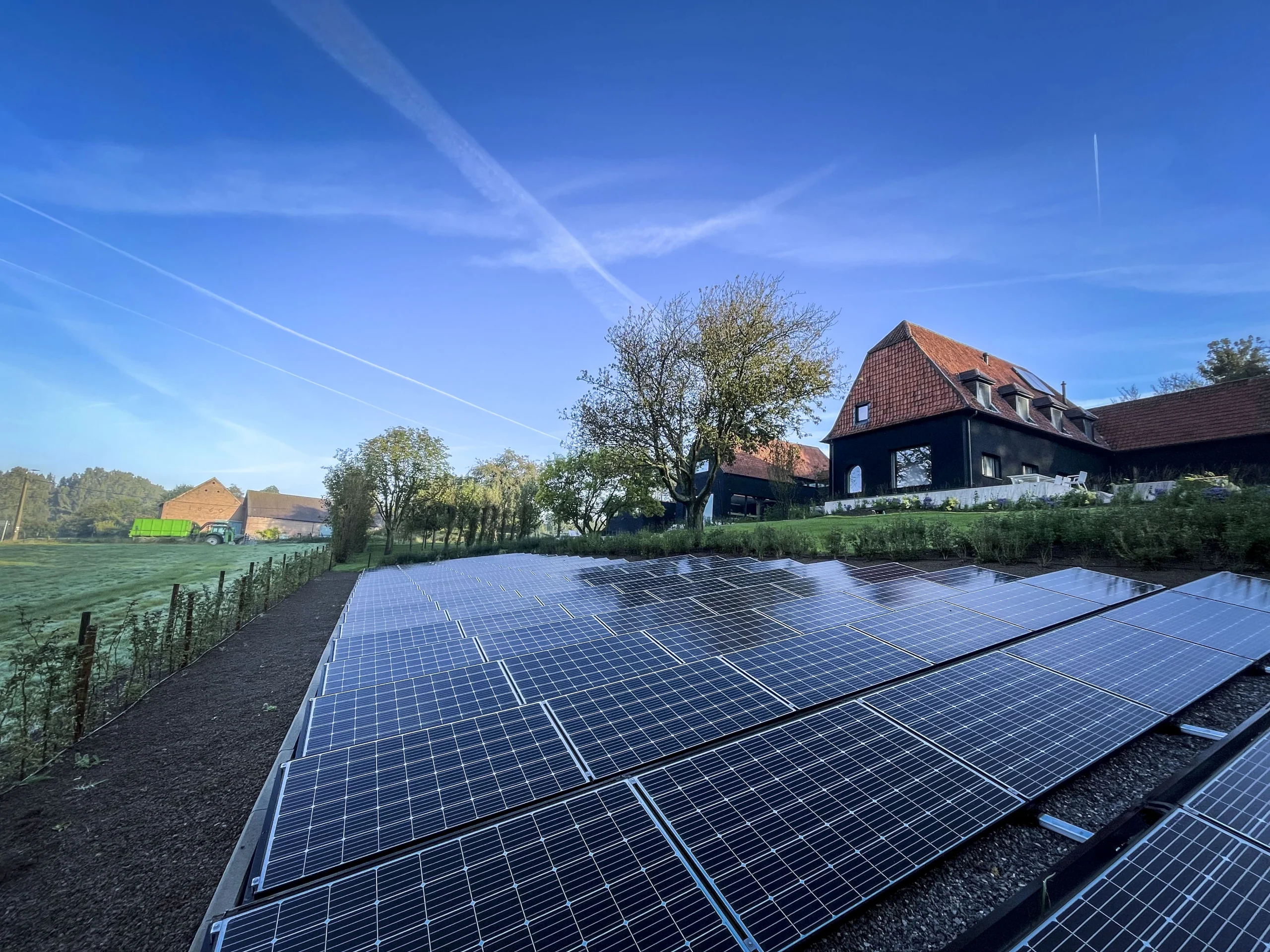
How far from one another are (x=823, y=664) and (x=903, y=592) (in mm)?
2825

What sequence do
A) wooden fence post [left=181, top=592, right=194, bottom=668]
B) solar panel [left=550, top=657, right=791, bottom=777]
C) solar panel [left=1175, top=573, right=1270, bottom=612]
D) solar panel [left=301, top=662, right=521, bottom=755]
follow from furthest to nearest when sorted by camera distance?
wooden fence post [left=181, top=592, right=194, bottom=668]
solar panel [left=1175, top=573, right=1270, bottom=612]
solar panel [left=301, top=662, right=521, bottom=755]
solar panel [left=550, top=657, right=791, bottom=777]

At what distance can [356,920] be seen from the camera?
204cm

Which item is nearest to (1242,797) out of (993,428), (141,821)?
(141,821)

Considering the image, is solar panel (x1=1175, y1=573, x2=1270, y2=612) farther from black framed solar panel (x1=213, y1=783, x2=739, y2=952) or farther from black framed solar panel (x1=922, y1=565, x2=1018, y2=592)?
black framed solar panel (x1=213, y1=783, x2=739, y2=952)

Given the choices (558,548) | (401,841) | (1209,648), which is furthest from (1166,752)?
(558,548)

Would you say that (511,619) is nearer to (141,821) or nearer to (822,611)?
(141,821)

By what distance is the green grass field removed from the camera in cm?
1139

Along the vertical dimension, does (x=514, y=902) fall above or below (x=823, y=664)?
below

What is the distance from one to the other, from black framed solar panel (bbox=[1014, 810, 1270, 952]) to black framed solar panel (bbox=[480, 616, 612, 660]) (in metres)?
4.00

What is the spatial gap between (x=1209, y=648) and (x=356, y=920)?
6.81 m

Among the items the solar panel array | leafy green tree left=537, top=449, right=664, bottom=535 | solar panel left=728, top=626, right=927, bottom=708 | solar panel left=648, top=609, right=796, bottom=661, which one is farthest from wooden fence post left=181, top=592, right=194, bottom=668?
leafy green tree left=537, top=449, right=664, bottom=535

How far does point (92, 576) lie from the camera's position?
1706cm

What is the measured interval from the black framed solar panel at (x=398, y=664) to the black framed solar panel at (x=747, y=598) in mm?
2799

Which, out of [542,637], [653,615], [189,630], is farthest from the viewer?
[189,630]
